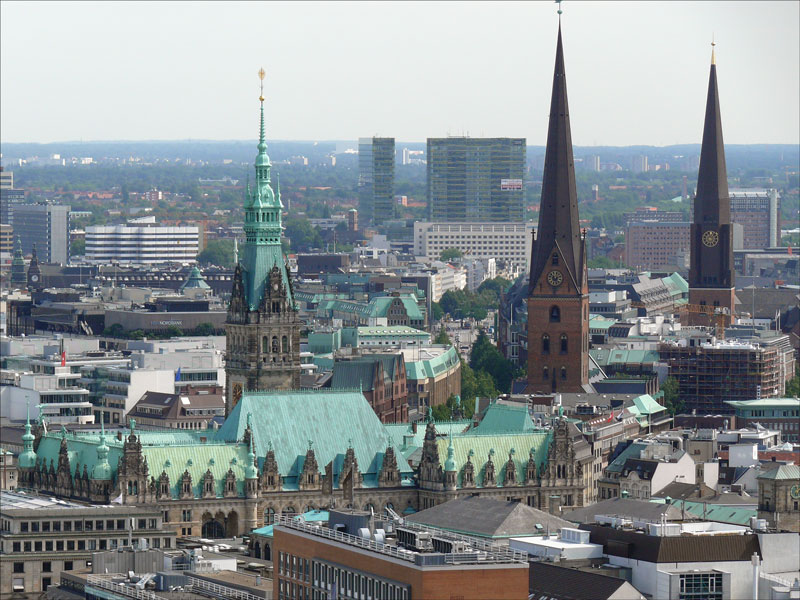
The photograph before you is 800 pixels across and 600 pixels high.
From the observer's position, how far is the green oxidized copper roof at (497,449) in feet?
454

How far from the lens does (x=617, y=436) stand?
6900 inches

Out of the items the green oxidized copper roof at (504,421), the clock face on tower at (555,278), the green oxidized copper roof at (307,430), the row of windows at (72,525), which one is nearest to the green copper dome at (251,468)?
the green oxidized copper roof at (307,430)

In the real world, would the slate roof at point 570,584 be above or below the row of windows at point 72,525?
above

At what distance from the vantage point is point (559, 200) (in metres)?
188

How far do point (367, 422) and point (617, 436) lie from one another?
128 feet

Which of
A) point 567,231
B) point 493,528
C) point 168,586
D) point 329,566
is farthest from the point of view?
point 567,231

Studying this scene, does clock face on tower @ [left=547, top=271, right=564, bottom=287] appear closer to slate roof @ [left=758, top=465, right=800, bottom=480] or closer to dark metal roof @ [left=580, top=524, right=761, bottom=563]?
slate roof @ [left=758, top=465, right=800, bottom=480]

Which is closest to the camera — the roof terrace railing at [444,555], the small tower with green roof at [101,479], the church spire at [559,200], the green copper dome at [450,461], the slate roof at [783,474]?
the roof terrace railing at [444,555]

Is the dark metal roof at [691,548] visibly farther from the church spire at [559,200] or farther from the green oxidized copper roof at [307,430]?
the church spire at [559,200]

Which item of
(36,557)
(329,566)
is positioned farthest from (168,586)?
(36,557)

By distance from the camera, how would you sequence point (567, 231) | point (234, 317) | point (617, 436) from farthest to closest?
point (567, 231) → point (617, 436) → point (234, 317)

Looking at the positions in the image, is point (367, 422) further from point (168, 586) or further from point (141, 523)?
point (168, 586)

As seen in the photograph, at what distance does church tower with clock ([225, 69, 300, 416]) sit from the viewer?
147000 mm

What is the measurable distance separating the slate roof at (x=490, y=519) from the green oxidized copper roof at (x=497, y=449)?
1677 cm
